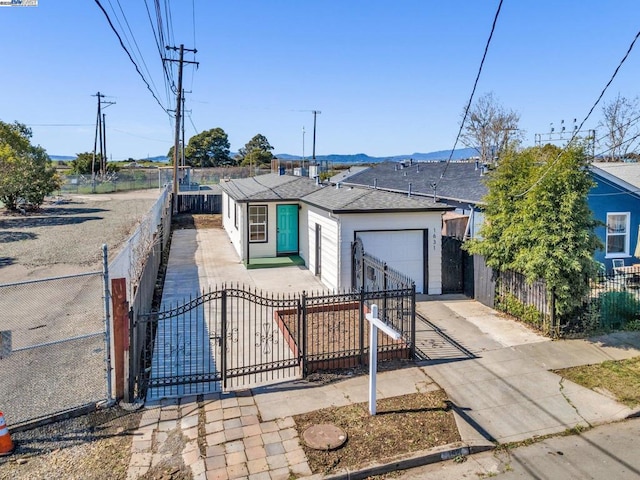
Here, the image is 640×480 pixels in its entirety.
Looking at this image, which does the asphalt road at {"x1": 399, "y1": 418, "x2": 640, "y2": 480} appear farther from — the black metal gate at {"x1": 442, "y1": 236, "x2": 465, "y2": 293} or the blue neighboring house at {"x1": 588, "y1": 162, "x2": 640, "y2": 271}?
the blue neighboring house at {"x1": 588, "y1": 162, "x2": 640, "y2": 271}

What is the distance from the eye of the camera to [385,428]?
578 cm

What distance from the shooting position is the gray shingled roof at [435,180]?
58.6 feet

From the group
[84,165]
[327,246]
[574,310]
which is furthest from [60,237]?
[84,165]

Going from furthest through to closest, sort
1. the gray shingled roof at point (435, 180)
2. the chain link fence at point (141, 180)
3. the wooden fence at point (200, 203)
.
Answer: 1. the chain link fence at point (141, 180)
2. the wooden fence at point (200, 203)
3. the gray shingled roof at point (435, 180)

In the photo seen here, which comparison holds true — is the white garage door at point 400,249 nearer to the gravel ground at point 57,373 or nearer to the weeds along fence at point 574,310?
the weeds along fence at point 574,310

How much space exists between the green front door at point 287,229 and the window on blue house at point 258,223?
0.53 metres

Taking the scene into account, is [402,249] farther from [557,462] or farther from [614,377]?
[557,462]

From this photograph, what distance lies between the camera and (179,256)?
1752cm

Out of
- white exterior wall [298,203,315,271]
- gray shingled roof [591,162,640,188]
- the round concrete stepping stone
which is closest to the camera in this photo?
the round concrete stepping stone

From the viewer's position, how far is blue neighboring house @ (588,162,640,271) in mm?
15109

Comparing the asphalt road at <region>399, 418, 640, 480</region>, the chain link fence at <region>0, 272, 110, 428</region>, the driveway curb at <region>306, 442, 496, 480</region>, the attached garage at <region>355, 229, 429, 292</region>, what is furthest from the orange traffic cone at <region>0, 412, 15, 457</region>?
the attached garage at <region>355, 229, 429, 292</region>

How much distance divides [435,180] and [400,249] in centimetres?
1130

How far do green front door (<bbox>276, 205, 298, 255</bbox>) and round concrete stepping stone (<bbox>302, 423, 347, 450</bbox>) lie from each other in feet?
36.4

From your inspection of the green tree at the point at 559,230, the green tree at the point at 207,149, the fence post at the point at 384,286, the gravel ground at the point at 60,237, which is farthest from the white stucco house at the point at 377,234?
the green tree at the point at 207,149
